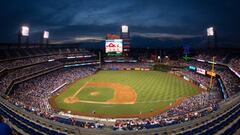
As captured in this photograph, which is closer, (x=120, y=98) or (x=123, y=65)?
(x=120, y=98)

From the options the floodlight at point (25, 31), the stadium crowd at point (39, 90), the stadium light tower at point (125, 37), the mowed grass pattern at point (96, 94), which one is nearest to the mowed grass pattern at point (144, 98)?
the mowed grass pattern at point (96, 94)

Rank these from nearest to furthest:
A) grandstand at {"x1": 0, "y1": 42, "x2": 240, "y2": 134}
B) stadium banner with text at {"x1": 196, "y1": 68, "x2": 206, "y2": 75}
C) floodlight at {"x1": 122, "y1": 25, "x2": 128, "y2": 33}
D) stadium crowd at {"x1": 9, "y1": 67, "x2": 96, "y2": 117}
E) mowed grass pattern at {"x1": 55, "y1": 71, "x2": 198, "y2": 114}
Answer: grandstand at {"x1": 0, "y1": 42, "x2": 240, "y2": 134} → stadium crowd at {"x1": 9, "y1": 67, "x2": 96, "y2": 117} → mowed grass pattern at {"x1": 55, "y1": 71, "x2": 198, "y2": 114} → stadium banner with text at {"x1": 196, "y1": 68, "x2": 206, "y2": 75} → floodlight at {"x1": 122, "y1": 25, "x2": 128, "y2": 33}

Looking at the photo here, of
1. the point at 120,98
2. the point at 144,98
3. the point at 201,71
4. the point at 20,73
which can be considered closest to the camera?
the point at 144,98

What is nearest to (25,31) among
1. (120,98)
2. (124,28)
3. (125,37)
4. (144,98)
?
(120,98)

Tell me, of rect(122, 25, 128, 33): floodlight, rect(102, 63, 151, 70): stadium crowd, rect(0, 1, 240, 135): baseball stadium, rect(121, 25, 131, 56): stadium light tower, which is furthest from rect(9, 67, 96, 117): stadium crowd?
rect(122, 25, 128, 33): floodlight

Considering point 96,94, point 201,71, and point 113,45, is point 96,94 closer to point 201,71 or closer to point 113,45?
point 201,71

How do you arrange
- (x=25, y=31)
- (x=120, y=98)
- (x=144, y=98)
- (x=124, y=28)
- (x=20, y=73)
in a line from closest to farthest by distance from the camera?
(x=144, y=98) < (x=120, y=98) < (x=20, y=73) < (x=25, y=31) < (x=124, y=28)

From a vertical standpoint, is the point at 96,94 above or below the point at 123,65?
below

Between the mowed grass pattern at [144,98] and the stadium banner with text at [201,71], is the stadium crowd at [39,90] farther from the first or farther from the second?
the stadium banner with text at [201,71]

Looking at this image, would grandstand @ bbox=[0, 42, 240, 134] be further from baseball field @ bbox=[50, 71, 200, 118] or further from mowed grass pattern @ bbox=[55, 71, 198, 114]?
mowed grass pattern @ bbox=[55, 71, 198, 114]
